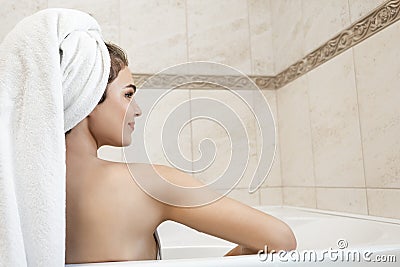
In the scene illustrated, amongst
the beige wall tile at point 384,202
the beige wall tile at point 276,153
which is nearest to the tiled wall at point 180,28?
the beige wall tile at point 276,153

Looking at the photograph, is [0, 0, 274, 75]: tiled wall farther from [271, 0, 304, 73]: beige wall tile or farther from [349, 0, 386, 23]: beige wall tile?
[349, 0, 386, 23]: beige wall tile

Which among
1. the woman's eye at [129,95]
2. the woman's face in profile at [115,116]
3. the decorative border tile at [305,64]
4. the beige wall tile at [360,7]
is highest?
the beige wall tile at [360,7]

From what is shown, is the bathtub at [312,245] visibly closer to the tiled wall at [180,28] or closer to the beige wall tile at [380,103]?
the beige wall tile at [380,103]

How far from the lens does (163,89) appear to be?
1.94 meters

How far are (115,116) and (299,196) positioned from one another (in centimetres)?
137

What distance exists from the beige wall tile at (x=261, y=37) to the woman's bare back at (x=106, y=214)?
157 centimetres

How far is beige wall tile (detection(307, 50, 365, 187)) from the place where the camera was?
1.52m

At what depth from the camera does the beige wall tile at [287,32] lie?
1979 millimetres

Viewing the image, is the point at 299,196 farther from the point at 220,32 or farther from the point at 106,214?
the point at 106,214

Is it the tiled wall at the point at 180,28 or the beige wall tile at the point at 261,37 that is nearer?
the tiled wall at the point at 180,28

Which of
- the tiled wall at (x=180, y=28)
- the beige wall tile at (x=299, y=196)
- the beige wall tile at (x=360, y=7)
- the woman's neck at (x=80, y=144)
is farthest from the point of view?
the tiled wall at (x=180, y=28)

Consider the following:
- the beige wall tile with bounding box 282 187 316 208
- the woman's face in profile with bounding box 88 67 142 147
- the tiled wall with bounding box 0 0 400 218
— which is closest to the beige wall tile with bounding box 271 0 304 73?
the tiled wall with bounding box 0 0 400 218

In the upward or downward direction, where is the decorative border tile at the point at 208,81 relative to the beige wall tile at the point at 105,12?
downward

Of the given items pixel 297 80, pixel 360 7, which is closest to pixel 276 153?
pixel 297 80
